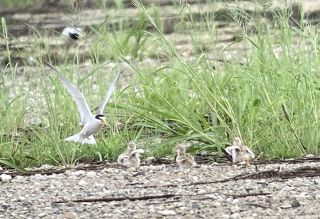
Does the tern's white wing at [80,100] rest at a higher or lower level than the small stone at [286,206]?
higher

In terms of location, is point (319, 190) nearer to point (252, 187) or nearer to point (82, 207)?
point (252, 187)

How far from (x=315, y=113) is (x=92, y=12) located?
25.5 feet

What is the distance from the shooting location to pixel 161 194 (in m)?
5.35

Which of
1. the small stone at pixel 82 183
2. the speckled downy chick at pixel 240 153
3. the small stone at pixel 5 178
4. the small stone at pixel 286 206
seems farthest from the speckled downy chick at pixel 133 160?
the small stone at pixel 286 206

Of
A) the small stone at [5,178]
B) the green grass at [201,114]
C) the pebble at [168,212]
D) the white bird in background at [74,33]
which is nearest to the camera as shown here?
the pebble at [168,212]

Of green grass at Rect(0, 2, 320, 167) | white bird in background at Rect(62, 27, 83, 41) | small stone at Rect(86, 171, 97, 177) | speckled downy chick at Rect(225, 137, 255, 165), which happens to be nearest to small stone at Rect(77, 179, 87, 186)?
small stone at Rect(86, 171, 97, 177)

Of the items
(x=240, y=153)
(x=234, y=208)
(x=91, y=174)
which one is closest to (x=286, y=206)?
(x=234, y=208)

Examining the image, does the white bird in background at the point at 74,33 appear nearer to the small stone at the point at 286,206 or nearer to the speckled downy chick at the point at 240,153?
the speckled downy chick at the point at 240,153

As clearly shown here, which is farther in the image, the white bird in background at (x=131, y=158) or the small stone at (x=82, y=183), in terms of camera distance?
the white bird in background at (x=131, y=158)

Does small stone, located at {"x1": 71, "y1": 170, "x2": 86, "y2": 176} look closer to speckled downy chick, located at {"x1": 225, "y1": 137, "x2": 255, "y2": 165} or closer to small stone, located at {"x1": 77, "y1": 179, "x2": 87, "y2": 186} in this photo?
small stone, located at {"x1": 77, "y1": 179, "x2": 87, "y2": 186}

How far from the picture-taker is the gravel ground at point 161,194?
503 centimetres

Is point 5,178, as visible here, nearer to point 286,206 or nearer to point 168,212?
point 168,212

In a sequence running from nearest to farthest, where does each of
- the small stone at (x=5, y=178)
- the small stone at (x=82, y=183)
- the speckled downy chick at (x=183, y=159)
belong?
the small stone at (x=82, y=183) < the speckled downy chick at (x=183, y=159) < the small stone at (x=5, y=178)

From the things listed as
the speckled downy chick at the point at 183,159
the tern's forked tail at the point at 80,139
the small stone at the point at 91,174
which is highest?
the tern's forked tail at the point at 80,139
